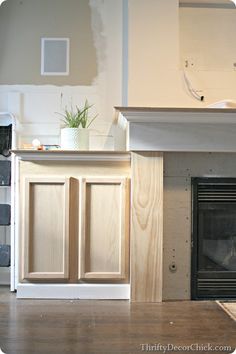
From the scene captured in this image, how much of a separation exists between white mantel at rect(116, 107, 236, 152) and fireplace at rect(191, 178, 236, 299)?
0.88ft

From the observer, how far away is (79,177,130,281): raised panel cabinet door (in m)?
2.74

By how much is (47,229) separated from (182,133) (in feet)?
3.85

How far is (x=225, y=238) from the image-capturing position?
2.91 meters

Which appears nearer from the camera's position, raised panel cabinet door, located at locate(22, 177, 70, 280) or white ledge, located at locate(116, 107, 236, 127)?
white ledge, located at locate(116, 107, 236, 127)

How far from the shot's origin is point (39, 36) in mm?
3373

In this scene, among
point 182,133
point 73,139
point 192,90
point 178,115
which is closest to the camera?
point 178,115

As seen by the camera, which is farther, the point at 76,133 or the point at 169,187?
the point at 76,133

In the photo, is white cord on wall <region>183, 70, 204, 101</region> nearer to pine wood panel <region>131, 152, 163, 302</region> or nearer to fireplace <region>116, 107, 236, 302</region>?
fireplace <region>116, 107, 236, 302</region>

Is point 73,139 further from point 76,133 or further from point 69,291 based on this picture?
point 69,291

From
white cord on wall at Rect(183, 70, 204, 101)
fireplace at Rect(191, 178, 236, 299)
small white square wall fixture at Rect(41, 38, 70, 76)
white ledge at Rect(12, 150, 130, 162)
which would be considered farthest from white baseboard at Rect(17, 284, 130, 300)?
small white square wall fixture at Rect(41, 38, 70, 76)

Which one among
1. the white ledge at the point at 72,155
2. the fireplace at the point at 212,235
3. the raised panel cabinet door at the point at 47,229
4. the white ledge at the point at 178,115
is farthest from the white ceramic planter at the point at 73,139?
the fireplace at the point at 212,235

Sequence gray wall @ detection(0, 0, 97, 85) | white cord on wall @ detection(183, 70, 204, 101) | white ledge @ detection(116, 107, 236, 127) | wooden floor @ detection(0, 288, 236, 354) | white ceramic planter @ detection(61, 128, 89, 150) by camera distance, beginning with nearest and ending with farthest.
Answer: wooden floor @ detection(0, 288, 236, 354)
white ledge @ detection(116, 107, 236, 127)
white ceramic planter @ detection(61, 128, 89, 150)
white cord on wall @ detection(183, 70, 204, 101)
gray wall @ detection(0, 0, 97, 85)

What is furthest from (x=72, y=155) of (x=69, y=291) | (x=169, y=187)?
(x=69, y=291)

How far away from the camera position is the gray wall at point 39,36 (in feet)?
11.0
